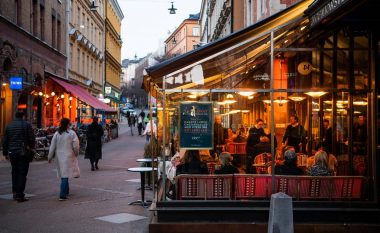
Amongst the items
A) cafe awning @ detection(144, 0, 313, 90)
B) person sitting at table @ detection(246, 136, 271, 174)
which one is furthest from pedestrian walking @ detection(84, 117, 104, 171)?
cafe awning @ detection(144, 0, 313, 90)

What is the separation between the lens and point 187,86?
844cm

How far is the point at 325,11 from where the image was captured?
7.12m

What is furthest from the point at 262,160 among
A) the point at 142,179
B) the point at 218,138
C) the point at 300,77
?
the point at 142,179

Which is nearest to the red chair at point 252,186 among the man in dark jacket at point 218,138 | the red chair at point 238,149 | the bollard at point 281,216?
the man in dark jacket at point 218,138

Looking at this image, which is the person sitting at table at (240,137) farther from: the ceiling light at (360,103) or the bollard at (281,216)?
the bollard at (281,216)

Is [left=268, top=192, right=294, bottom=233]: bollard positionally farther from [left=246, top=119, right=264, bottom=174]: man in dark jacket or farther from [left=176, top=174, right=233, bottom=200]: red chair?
[left=246, top=119, right=264, bottom=174]: man in dark jacket

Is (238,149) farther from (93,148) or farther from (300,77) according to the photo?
(93,148)

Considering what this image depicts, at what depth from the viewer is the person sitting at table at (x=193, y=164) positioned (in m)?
8.58

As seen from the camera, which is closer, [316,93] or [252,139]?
[316,93]

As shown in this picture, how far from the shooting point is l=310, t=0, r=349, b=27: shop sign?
656 cm

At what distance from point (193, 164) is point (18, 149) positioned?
13.4ft

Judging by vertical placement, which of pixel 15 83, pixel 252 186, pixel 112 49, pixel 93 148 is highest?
pixel 112 49

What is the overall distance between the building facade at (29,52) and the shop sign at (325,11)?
14674mm

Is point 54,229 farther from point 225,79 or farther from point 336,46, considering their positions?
point 336,46
